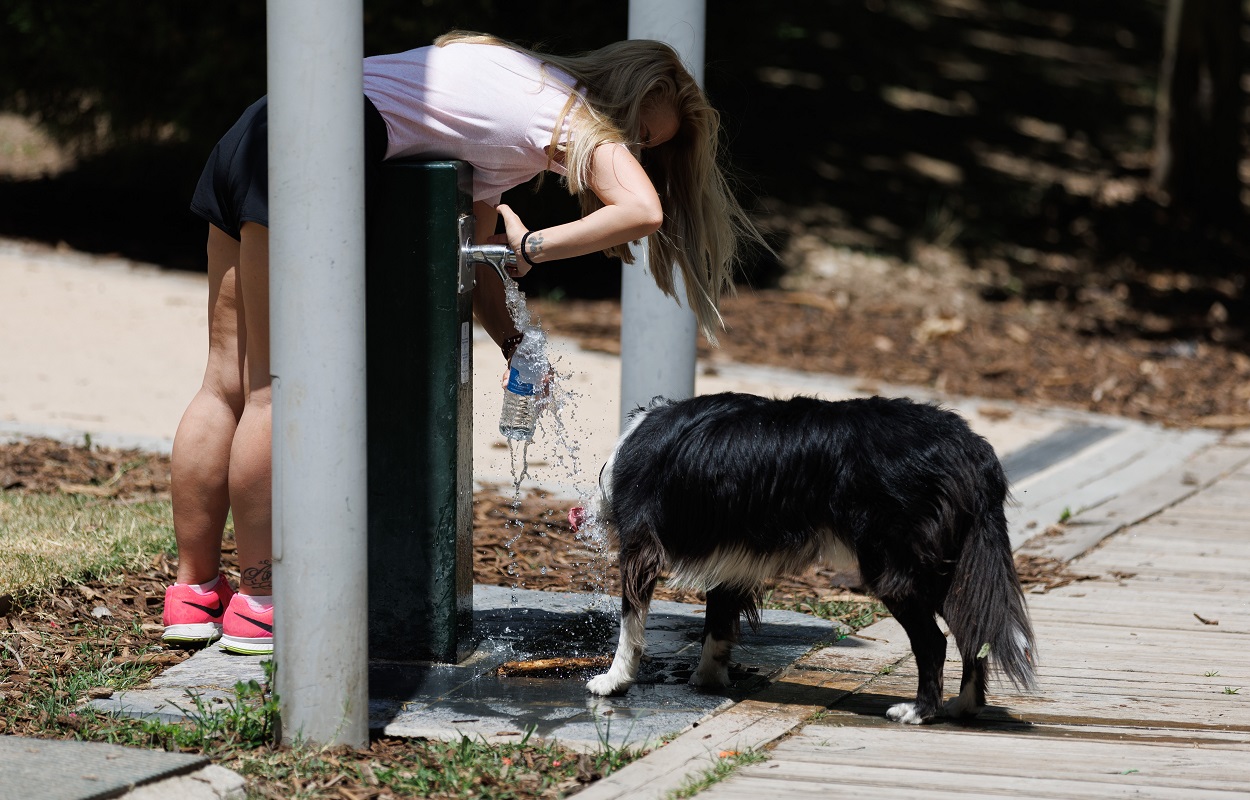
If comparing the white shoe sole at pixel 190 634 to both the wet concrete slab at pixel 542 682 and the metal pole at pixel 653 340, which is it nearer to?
the wet concrete slab at pixel 542 682

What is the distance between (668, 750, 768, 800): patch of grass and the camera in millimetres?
2598

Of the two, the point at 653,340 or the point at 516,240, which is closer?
the point at 516,240

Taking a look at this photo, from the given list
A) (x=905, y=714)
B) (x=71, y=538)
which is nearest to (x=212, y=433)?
(x=71, y=538)

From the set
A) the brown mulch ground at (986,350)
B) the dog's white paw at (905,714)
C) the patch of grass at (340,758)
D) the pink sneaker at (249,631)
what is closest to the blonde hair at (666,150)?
the dog's white paw at (905,714)

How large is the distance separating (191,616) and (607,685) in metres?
1.17

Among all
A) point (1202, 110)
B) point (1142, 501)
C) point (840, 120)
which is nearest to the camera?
point (1142, 501)

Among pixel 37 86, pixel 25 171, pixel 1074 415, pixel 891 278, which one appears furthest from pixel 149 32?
pixel 1074 415

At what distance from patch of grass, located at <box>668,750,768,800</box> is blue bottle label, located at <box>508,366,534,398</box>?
3.56ft

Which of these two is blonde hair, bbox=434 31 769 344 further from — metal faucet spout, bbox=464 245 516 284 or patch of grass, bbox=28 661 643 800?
patch of grass, bbox=28 661 643 800

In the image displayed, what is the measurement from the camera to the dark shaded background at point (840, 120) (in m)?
9.20

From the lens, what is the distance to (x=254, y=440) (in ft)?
10.8

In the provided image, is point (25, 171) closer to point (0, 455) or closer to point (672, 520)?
point (0, 455)

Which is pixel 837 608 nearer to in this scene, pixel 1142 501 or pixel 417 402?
pixel 417 402

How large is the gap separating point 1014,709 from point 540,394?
1423 mm
